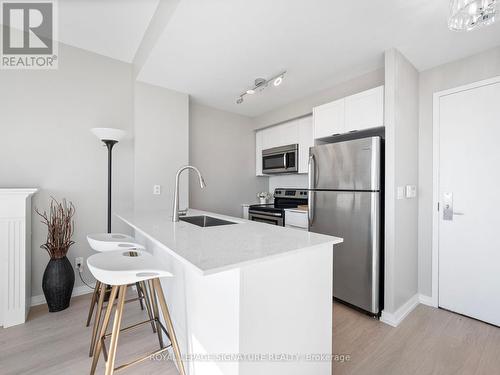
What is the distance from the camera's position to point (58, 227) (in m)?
2.23

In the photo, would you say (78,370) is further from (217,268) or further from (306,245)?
(306,245)

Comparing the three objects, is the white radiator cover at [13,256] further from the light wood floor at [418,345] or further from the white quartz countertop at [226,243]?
the light wood floor at [418,345]

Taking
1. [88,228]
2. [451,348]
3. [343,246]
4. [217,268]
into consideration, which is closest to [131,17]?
[88,228]

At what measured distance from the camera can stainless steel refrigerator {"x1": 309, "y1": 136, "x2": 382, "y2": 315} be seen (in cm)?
207

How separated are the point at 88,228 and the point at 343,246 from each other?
2698 millimetres

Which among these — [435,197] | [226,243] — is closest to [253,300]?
[226,243]

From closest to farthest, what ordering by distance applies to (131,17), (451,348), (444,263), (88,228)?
(451,348) < (131,17) < (444,263) < (88,228)

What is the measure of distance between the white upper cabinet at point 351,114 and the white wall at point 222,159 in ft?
4.69

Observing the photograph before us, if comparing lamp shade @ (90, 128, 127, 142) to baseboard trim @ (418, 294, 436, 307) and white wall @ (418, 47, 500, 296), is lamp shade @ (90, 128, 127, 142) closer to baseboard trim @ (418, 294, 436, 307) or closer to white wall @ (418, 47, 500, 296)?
white wall @ (418, 47, 500, 296)

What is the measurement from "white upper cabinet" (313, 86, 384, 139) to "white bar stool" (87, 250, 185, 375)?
7.23 feet

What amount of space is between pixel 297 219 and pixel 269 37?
1995 millimetres

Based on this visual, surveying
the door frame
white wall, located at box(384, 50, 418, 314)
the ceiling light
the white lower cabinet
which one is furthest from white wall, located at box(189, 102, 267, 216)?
the ceiling light

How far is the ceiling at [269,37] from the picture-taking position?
1.58 metres

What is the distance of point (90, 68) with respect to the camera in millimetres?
2553
